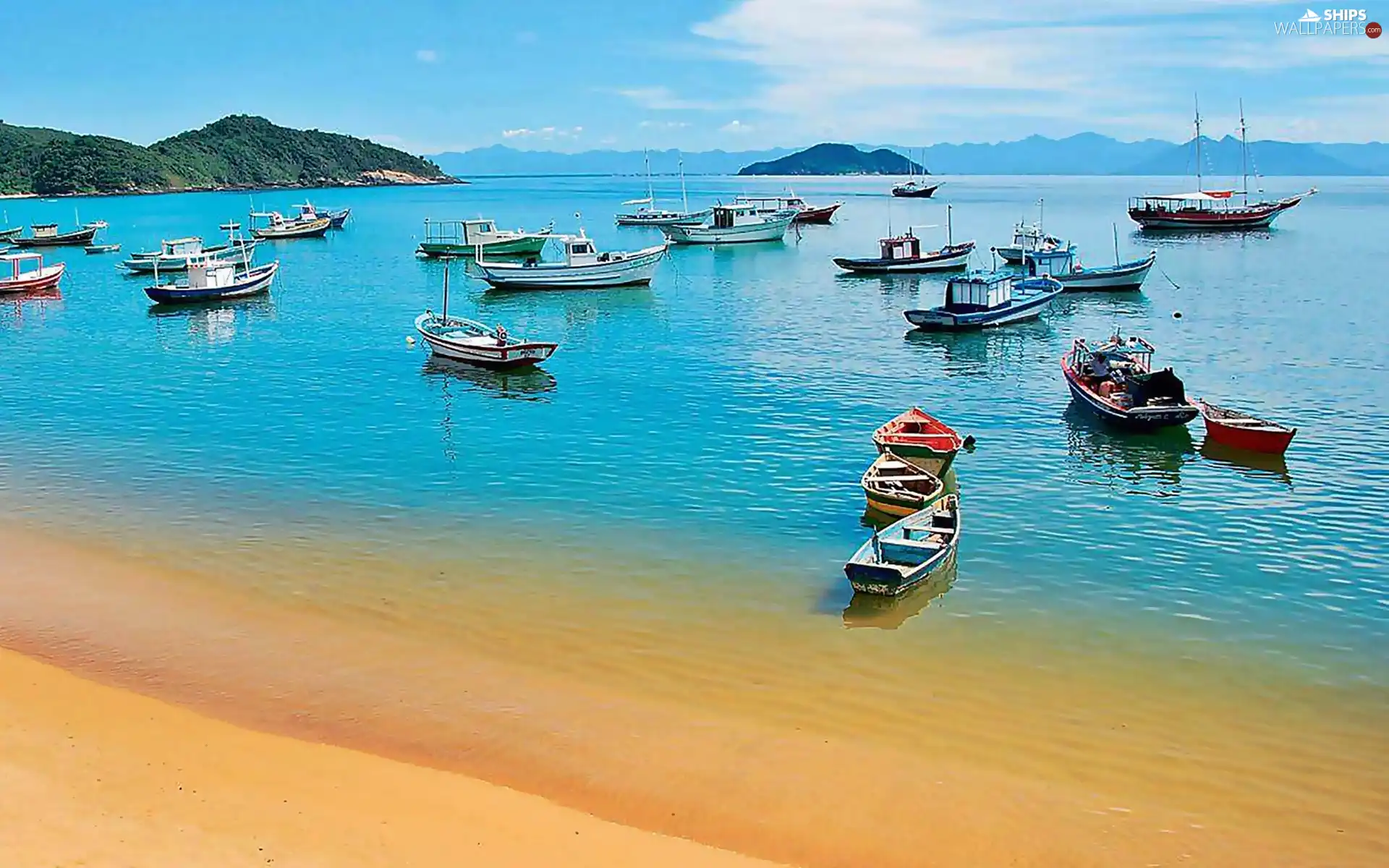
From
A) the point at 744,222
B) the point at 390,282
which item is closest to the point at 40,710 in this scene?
the point at 390,282

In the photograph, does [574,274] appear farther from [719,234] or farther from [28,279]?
[719,234]

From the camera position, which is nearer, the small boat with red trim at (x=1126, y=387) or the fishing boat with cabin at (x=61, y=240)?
the small boat with red trim at (x=1126, y=387)

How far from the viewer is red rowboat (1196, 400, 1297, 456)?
29145 mm

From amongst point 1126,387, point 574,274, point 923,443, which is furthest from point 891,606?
point 574,274

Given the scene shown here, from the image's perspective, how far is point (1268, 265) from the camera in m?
80.6

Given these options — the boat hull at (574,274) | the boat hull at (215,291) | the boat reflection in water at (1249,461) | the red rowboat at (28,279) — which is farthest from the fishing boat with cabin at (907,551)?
the red rowboat at (28,279)

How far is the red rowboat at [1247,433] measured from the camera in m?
29.1

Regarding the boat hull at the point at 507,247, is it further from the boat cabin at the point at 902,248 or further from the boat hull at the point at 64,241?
the boat hull at the point at 64,241

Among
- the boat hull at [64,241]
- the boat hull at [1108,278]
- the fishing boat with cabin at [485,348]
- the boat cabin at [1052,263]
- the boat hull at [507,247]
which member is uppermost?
the boat hull at [64,241]

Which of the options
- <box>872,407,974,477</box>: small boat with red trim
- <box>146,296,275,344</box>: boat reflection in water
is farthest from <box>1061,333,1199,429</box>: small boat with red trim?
<box>146,296,275,344</box>: boat reflection in water

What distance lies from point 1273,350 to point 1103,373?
625 inches

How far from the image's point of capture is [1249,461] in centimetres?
2936

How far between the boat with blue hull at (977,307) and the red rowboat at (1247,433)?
2128 centimetres

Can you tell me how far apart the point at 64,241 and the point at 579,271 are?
7541 cm
